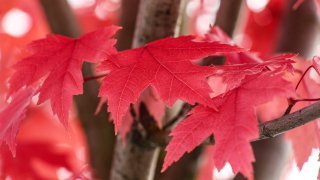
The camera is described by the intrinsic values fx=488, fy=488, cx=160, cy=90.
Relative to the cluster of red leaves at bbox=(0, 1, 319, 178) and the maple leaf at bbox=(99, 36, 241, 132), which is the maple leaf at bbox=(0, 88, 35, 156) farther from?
the maple leaf at bbox=(99, 36, 241, 132)

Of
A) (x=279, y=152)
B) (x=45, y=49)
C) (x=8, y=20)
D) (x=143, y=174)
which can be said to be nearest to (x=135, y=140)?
(x=143, y=174)

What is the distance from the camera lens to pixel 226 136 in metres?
0.59

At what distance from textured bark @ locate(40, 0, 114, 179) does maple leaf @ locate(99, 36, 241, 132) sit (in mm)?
460

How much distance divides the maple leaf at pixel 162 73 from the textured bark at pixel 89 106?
46 cm

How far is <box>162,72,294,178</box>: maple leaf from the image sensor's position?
1.85 ft

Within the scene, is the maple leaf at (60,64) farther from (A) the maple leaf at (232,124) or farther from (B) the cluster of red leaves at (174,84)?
(A) the maple leaf at (232,124)

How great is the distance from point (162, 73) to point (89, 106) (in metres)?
0.51

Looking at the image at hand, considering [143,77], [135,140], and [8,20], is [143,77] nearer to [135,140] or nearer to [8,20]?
[135,140]

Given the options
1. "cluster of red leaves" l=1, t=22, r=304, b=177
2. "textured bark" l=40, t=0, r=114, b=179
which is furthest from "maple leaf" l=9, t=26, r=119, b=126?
"textured bark" l=40, t=0, r=114, b=179

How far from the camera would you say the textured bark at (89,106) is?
44.7 inches

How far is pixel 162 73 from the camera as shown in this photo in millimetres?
668

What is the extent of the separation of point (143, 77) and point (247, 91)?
0.14m

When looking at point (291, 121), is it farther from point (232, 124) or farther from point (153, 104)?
point (153, 104)

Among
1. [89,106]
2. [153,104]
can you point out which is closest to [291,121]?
[153,104]
